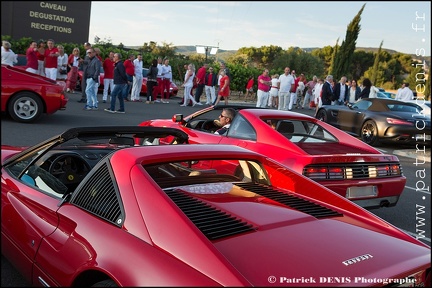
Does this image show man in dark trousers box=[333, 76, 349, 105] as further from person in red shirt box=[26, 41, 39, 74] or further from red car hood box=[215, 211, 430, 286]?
red car hood box=[215, 211, 430, 286]

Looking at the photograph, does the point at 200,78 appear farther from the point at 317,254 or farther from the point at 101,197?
the point at 317,254

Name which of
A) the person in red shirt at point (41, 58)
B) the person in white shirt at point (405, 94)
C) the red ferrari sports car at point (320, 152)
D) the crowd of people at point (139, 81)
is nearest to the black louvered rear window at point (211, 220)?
the red ferrari sports car at point (320, 152)

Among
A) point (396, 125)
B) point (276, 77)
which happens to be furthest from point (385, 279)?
point (276, 77)

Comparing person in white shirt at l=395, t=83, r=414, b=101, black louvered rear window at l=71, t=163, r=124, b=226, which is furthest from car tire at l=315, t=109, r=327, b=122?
black louvered rear window at l=71, t=163, r=124, b=226

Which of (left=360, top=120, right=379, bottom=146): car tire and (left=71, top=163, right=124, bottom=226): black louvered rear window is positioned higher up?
(left=71, top=163, right=124, bottom=226): black louvered rear window

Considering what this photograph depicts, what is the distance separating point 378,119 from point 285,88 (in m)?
6.77

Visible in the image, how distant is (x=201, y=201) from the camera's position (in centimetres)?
239

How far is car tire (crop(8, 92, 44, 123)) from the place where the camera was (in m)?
8.93

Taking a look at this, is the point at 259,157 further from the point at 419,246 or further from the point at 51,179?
the point at 51,179

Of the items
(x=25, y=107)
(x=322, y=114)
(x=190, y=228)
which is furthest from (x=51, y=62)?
(x=190, y=228)

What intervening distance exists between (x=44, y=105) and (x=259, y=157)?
7.50 m

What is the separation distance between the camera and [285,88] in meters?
17.6

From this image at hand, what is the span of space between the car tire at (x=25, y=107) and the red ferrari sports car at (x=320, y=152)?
14.0ft

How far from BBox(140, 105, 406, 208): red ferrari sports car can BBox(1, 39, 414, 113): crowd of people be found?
6.90 m
